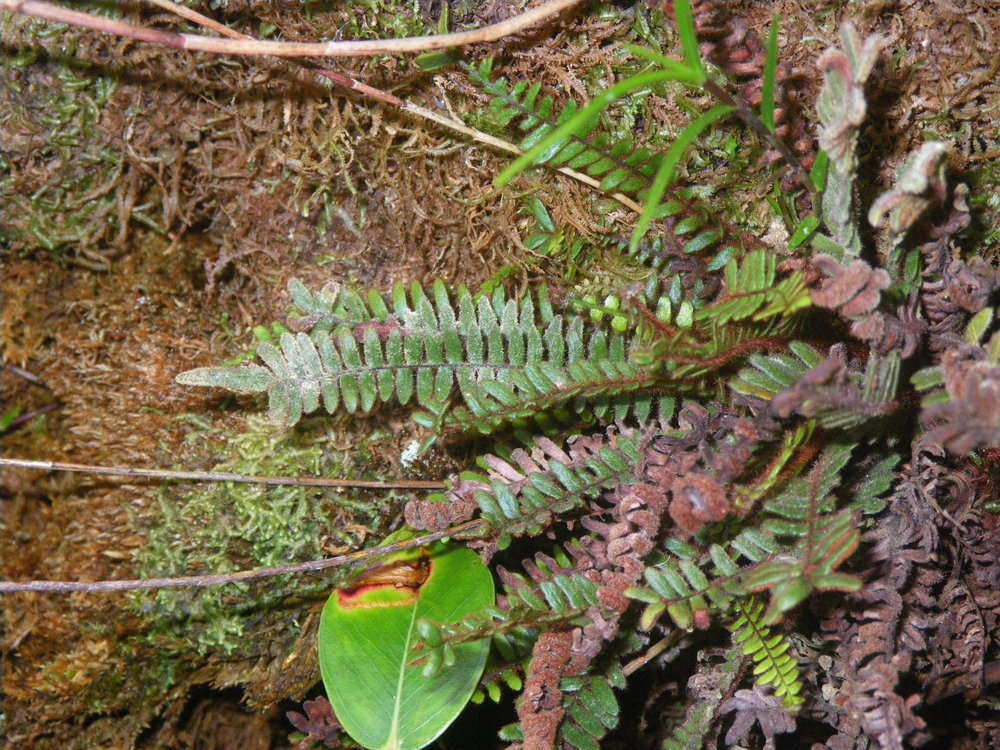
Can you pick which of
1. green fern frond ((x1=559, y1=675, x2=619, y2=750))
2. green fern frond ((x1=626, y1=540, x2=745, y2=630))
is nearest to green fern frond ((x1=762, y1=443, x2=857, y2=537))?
green fern frond ((x1=626, y1=540, x2=745, y2=630))

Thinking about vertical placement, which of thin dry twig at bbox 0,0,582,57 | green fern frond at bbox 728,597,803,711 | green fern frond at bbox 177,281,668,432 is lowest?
green fern frond at bbox 728,597,803,711

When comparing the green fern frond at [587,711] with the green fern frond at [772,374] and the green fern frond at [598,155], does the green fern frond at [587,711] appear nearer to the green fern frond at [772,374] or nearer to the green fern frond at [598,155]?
the green fern frond at [772,374]

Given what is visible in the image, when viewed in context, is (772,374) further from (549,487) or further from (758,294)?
(549,487)

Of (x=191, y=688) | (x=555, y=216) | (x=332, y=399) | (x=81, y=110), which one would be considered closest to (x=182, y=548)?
(x=191, y=688)

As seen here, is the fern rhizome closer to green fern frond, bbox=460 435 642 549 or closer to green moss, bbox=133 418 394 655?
green fern frond, bbox=460 435 642 549

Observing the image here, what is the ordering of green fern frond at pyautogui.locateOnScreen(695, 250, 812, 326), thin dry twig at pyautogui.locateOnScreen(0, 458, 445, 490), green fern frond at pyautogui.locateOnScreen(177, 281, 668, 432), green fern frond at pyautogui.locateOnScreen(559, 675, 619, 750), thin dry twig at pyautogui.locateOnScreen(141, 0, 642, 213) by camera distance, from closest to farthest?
1. green fern frond at pyautogui.locateOnScreen(695, 250, 812, 326)
2. green fern frond at pyautogui.locateOnScreen(559, 675, 619, 750)
3. green fern frond at pyautogui.locateOnScreen(177, 281, 668, 432)
4. thin dry twig at pyautogui.locateOnScreen(141, 0, 642, 213)
5. thin dry twig at pyautogui.locateOnScreen(0, 458, 445, 490)

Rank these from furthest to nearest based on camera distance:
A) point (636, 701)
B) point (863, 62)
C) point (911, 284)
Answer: point (636, 701), point (911, 284), point (863, 62)

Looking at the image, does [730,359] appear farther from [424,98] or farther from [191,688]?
[191,688]
